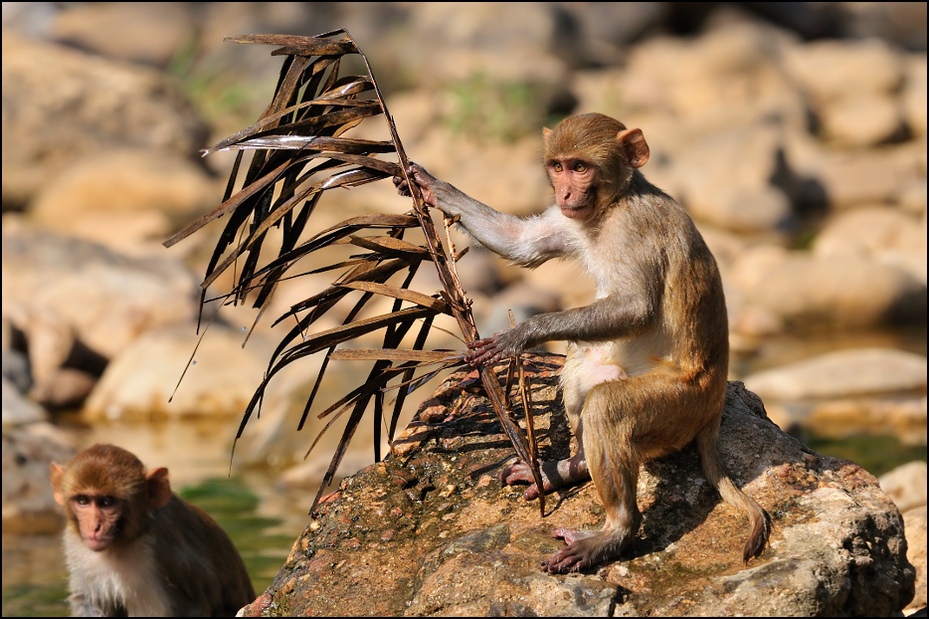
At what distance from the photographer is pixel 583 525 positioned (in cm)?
498

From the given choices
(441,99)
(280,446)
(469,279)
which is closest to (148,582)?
(280,446)

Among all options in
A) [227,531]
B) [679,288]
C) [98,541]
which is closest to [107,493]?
[98,541]

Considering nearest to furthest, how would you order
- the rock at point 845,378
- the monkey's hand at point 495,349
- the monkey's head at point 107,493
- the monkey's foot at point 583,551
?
the monkey's foot at point 583,551 → the monkey's hand at point 495,349 → the monkey's head at point 107,493 → the rock at point 845,378

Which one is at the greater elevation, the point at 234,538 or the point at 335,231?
the point at 335,231

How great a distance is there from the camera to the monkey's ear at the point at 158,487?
7.05 metres

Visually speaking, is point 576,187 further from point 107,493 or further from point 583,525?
point 107,493

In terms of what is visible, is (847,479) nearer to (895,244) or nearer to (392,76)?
(895,244)

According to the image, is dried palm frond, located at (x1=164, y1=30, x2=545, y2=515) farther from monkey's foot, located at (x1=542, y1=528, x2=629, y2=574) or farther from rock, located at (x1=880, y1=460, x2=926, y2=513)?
rock, located at (x1=880, y1=460, x2=926, y2=513)

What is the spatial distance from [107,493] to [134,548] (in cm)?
42

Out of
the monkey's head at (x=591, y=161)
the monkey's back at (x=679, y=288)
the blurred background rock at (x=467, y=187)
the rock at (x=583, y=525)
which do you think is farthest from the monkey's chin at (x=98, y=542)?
the monkey's back at (x=679, y=288)

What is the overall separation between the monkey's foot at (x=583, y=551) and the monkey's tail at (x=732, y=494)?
47 centimetres

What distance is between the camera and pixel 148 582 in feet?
23.4

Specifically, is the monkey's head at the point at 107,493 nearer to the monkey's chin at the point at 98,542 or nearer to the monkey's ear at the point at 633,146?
the monkey's chin at the point at 98,542

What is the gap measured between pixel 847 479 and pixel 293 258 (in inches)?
95.6
